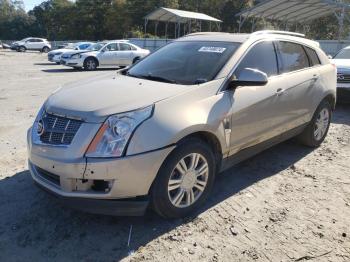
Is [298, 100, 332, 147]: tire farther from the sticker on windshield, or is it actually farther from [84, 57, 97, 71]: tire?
[84, 57, 97, 71]: tire

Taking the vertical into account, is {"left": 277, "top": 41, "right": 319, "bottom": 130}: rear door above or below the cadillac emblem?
above

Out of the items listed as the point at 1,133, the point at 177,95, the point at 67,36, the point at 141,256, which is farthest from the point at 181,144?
the point at 67,36

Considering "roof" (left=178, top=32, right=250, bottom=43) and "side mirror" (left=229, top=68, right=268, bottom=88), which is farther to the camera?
"roof" (left=178, top=32, right=250, bottom=43)

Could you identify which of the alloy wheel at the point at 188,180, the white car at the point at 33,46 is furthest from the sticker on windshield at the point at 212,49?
the white car at the point at 33,46

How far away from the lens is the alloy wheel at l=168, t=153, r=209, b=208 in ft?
12.3

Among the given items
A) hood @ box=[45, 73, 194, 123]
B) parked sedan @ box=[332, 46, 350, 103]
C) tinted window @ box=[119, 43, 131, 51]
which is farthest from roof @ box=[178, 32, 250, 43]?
tinted window @ box=[119, 43, 131, 51]

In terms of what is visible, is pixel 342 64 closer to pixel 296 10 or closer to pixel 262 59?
pixel 262 59

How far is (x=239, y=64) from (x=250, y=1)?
57236 millimetres

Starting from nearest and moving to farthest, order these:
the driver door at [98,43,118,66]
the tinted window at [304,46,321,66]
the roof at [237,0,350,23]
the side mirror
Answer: the side mirror < the tinted window at [304,46,321,66] < the driver door at [98,43,118,66] < the roof at [237,0,350,23]

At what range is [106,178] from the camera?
333 centimetres

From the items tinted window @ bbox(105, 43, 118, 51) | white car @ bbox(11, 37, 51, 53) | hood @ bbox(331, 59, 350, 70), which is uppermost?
hood @ bbox(331, 59, 350, 70)

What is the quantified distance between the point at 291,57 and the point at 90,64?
16.2 m

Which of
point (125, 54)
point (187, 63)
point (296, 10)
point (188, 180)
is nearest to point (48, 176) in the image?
point (188, 180)

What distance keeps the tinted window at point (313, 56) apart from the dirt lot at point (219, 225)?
65.3 inches
